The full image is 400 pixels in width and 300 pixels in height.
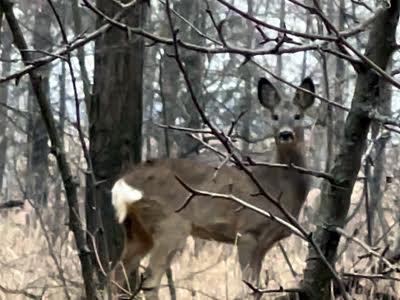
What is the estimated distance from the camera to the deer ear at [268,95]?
8820 mm

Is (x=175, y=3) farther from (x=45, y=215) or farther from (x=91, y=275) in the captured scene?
(x=91, y=275)

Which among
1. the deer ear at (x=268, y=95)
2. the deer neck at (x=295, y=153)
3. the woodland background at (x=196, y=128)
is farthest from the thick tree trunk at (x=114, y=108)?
the deer neck at (x=295, y=153)

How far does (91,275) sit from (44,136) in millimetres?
10152

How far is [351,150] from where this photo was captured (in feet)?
8.25

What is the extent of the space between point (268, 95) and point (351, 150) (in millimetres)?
6393

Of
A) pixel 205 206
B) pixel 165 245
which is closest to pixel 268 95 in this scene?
pixel 205 206

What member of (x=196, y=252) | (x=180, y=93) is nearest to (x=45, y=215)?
(x=196, y=252)

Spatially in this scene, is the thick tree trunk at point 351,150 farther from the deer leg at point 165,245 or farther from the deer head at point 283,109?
the deer head at point 283,109

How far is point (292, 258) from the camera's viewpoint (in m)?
9.41

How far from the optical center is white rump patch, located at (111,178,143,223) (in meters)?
7.51

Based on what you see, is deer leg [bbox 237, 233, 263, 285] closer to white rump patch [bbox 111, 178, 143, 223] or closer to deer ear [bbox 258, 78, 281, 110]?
white rump patch [bbox 111, 178, 143, 223]

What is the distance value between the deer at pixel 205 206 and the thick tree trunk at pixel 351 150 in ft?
16.9

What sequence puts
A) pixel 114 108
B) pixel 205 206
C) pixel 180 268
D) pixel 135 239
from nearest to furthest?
pixel 114 108, pixel 135 239, pixel 205 206, pixel 180 268

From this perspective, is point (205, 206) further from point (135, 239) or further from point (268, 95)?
point (268, 95)
